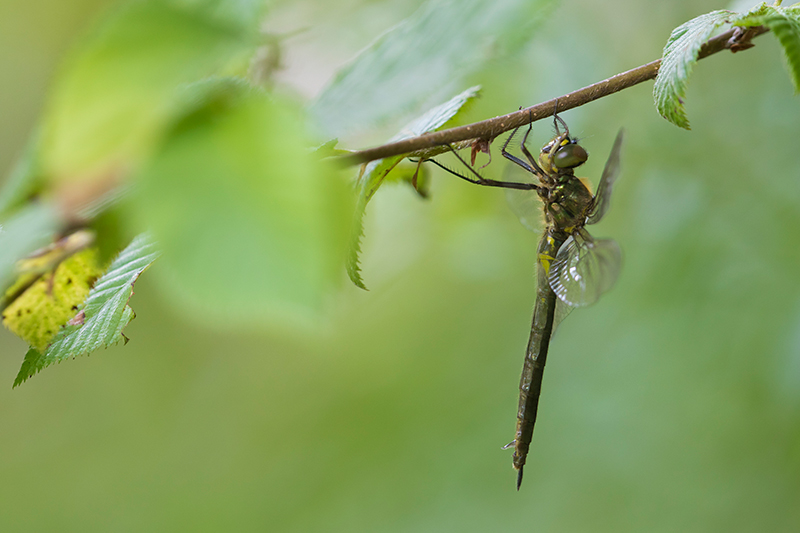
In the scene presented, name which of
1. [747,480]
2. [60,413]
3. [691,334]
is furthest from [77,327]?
[60,413]

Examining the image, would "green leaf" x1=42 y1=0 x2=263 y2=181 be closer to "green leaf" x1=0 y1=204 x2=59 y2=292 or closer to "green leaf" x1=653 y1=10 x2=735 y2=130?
"green leaf" x1=0 y1=204 x2=59 y2=292

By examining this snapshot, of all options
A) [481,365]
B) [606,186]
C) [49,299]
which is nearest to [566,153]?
[606,186]

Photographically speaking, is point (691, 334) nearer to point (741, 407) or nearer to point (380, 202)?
point (741, 407)

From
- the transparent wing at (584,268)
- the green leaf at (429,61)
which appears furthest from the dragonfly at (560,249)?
the green leaf at (429,61)

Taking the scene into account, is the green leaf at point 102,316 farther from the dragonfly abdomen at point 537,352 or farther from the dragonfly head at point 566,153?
the dragonfly abdomen at point 537,352

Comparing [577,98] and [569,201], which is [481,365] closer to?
[569,201]

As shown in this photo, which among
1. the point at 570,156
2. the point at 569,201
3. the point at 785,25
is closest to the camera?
the point at 785,25
